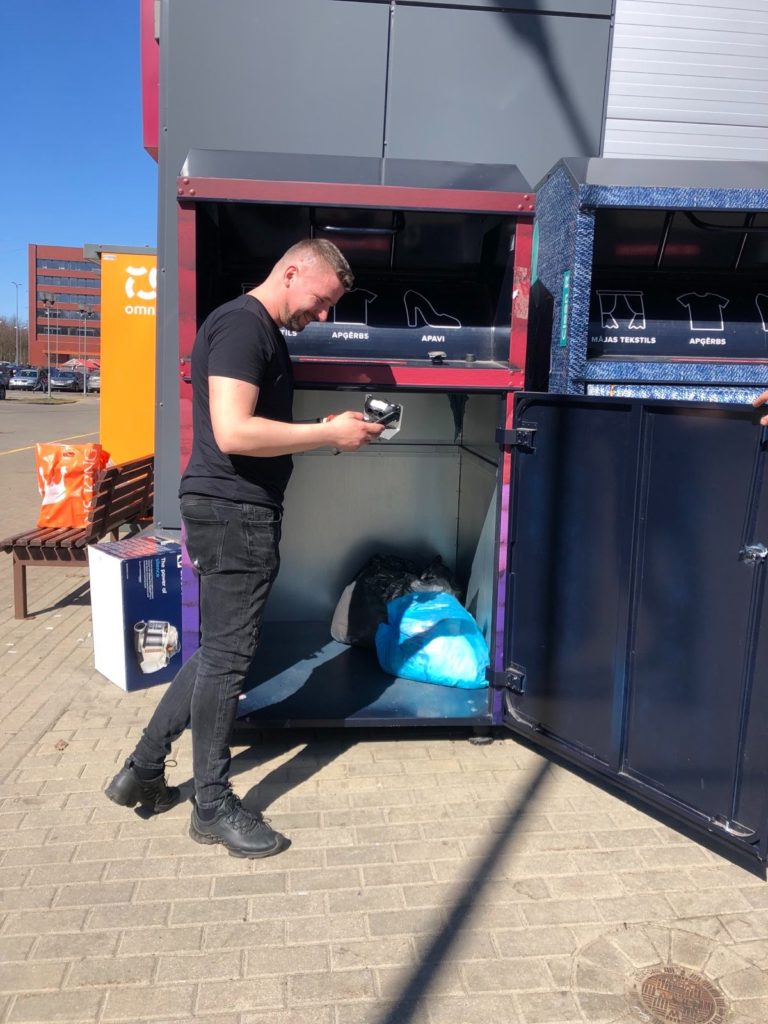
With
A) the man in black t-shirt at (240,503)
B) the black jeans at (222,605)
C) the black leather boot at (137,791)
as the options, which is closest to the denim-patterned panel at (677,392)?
the man in black t-shirt at (240,503)

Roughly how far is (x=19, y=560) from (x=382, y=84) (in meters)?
3.52

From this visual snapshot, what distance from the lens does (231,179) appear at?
2.93m

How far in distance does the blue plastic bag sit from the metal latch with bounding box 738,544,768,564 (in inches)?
61.2

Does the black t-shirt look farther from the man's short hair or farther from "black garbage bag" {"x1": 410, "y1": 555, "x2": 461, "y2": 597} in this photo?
"black garbage bag" {"x1": 410, "y1": 555, "x2": 461, "y2": 597}

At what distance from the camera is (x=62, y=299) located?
330 ft

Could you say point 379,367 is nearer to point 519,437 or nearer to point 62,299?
point 519,437

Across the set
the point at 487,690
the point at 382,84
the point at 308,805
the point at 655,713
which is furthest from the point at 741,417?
the point at 382,84

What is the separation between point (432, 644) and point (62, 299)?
108525 millimetres

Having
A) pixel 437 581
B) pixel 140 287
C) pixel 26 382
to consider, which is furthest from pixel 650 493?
pixel 26 382

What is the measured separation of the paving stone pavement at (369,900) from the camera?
2066mm

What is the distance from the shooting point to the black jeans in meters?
2.55

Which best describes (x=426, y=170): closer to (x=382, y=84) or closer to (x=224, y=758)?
(x=382, y=84)

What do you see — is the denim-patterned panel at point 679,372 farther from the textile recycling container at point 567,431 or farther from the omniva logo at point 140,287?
the omniva logo at point 140,287

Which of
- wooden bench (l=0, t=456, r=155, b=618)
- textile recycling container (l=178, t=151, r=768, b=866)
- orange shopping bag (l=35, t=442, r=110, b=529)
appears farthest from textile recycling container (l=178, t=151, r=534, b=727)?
orange shopping bag (l=35, t=442, r=110, b=529)
